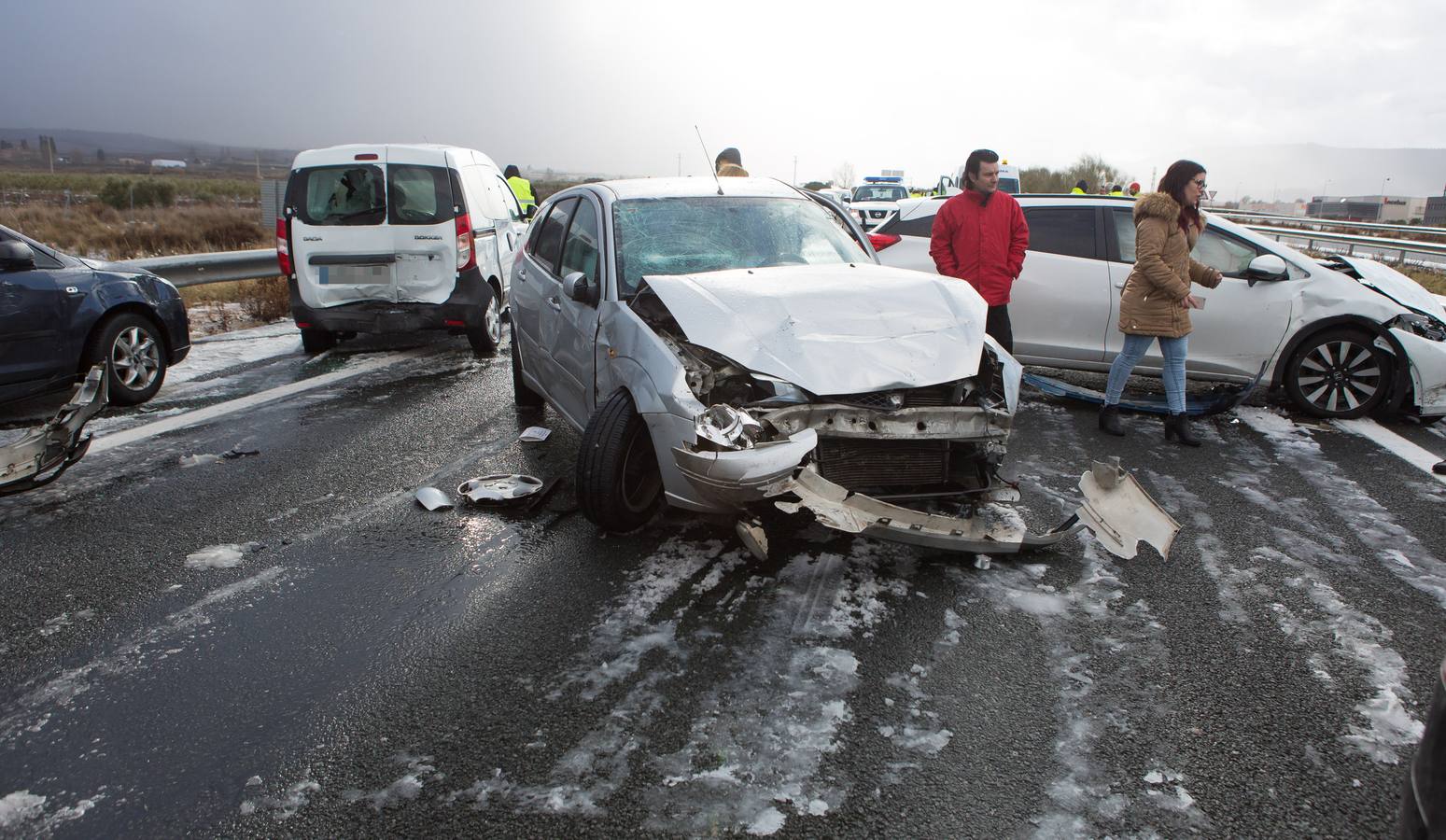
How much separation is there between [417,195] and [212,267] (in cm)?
288

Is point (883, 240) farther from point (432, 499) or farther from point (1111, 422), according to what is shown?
point (432, 499)

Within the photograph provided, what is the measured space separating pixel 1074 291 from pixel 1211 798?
5390 mm

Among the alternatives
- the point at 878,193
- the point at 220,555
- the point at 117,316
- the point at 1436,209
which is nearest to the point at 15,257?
the point at 117,316

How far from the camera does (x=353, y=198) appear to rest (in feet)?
27.6

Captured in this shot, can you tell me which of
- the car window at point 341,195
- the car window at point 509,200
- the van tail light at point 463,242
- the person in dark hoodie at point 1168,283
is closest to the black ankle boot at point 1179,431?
the person in dark hoodie at point 1168,283

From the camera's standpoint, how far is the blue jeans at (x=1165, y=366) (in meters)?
6.12

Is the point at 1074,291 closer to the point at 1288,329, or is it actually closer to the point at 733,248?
the point at 1288,329

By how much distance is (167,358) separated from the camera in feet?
23.5

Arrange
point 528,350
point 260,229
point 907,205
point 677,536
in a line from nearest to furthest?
point 677,536, point 528,350, point 907,205, point 260,229

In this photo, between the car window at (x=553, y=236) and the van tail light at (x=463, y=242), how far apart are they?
7.96ft

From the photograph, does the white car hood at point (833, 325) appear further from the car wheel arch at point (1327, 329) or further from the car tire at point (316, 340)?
the car tire at point (316, 340)

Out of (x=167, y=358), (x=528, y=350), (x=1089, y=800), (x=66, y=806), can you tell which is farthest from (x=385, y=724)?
(x=167, y=358)

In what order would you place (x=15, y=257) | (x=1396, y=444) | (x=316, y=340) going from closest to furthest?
(x=15, y=257), (x=1396, y=444), (x=316, y=340)

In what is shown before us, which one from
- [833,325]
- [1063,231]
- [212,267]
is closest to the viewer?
[833,325]
